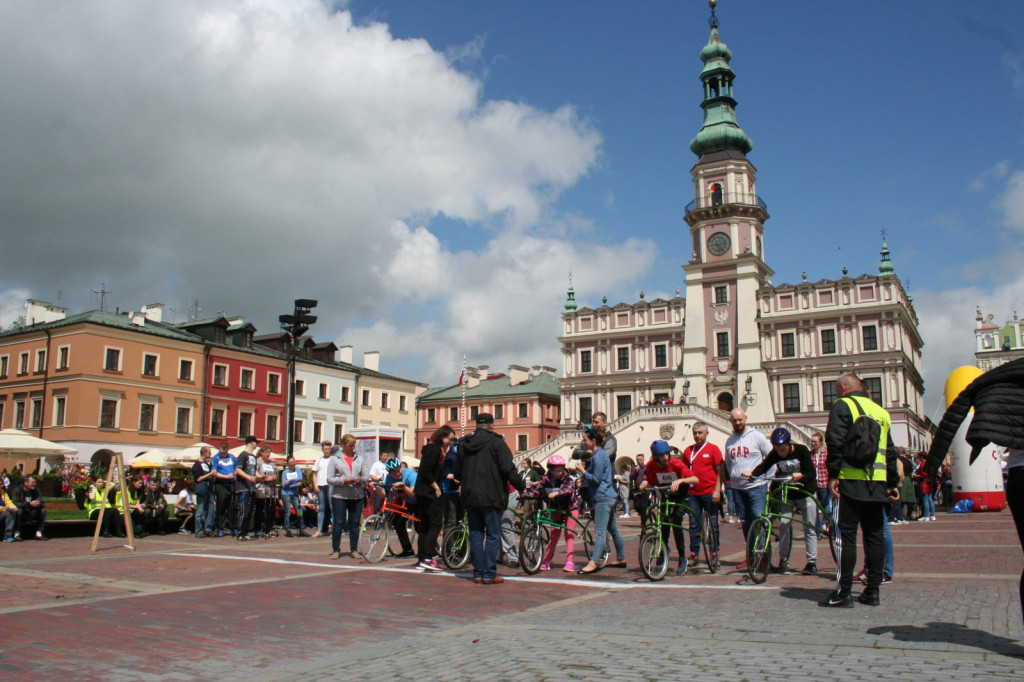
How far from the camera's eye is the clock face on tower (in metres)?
55.5

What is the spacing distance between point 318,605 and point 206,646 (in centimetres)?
188

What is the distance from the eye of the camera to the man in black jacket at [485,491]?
9.45 meters


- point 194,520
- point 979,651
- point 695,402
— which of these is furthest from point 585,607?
point 695,402

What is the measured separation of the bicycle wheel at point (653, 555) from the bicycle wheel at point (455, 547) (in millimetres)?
2618

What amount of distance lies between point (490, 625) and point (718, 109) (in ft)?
191

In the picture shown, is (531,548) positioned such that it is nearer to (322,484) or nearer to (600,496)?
(600,496)

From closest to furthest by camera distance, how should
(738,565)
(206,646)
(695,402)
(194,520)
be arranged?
(206,646)
(738,565)
(194,520)
(695,402)

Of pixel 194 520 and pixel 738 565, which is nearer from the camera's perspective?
pixel 738 565

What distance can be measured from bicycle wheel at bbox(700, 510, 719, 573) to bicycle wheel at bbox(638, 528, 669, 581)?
30.4 inches

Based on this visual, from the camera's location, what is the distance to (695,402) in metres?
53.8

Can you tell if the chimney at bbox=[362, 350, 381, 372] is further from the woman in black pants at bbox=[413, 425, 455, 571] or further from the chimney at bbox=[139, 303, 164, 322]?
the woman in black pants at bbox=[413, 425, 455, 571]

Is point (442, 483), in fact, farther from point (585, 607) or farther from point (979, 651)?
point (979, 651)

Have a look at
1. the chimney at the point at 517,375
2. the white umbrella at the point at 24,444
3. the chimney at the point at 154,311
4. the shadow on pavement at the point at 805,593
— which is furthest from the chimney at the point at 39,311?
the shadow on pavement at the point at 805,593

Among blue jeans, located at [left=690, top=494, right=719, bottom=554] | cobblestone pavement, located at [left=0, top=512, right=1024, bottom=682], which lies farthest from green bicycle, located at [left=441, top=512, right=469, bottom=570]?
blue jeans, located at [left=690, top=494, right=719, bottom=554]
